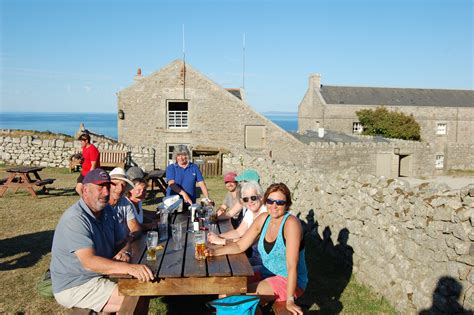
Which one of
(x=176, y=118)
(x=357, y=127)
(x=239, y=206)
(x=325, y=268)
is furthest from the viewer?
(x=357, y=127)

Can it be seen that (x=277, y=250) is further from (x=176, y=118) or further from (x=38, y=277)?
(x=176, y=118)

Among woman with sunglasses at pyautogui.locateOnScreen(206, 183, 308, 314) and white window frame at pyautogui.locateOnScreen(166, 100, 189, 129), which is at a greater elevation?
white window frame at pyautogui.locateOnScreen(166, 100, 189, 129)

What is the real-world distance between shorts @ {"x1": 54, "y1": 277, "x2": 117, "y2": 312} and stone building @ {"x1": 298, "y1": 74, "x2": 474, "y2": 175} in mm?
34871

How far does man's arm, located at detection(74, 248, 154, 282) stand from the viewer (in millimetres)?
3623

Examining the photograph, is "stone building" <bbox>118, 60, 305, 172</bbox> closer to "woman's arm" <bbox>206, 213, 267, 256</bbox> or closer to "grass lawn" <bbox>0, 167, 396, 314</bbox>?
"grass lawn" <bbox>0, 167, 396, 314</bbox>

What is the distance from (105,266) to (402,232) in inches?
134

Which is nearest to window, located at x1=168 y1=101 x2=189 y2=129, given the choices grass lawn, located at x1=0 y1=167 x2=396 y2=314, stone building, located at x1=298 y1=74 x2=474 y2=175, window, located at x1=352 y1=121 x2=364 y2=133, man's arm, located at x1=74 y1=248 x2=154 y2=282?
grass lawn, located at x1=0 y1=167 x2=396 y2=314

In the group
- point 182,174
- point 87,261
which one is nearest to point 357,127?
point 182,174

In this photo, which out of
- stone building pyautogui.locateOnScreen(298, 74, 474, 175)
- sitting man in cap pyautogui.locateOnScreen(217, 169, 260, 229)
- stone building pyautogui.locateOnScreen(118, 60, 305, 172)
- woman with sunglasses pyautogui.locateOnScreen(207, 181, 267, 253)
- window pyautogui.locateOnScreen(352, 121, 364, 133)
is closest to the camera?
woman with sunglasses pyautogui.locateOnScreen(207, 181, 267, 253)

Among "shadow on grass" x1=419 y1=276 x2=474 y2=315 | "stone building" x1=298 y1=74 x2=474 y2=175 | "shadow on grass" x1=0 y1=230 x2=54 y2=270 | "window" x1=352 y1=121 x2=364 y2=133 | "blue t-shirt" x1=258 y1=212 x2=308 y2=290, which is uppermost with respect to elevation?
"stone building" x1=298 y1=74 x2=474 y2=175

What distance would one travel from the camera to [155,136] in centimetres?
2309

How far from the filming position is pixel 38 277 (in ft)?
20.2

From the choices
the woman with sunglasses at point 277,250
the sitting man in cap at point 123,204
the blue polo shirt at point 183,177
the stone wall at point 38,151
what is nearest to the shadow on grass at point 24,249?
the blue polo shirt at point 183,177

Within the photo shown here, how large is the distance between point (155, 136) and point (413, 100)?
1090 inches
